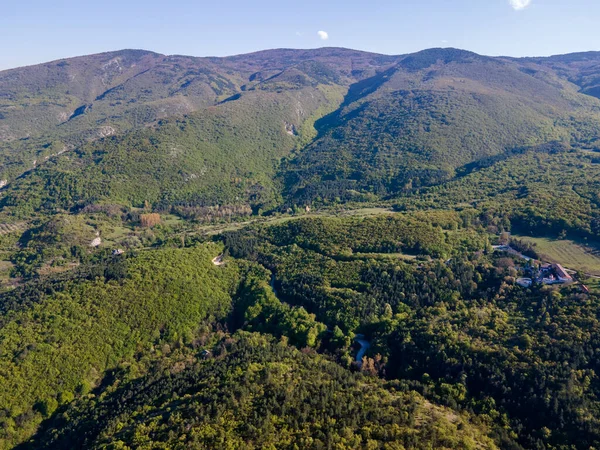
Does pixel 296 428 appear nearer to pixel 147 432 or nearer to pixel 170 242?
pixel 147 432

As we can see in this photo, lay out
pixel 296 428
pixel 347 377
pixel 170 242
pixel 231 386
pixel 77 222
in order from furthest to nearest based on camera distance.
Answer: pixel 77 222 < pixel 170 242 < pixel 347 377 < pixel 231 386 < pixel 296 428

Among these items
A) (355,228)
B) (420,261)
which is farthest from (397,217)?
(420,261)

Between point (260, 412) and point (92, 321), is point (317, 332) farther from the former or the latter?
point (92, 321)

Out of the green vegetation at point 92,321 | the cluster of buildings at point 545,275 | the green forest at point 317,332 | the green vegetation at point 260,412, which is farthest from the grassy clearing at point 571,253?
the green vegetation at point 92,321

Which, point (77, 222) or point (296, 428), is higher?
point (77, 222)

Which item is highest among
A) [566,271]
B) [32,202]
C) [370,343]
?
[32,202]

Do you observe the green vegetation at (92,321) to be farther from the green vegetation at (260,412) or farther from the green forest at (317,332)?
the green vegetation at (260,412)

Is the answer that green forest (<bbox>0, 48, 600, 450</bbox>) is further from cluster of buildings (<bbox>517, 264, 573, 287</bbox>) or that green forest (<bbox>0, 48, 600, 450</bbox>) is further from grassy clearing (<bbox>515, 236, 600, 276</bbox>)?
grassy clearing (<bbox>515, 236, 600, 276</bbox>)
